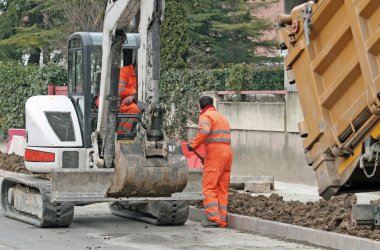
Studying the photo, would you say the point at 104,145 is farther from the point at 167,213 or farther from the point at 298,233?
the point at 298,233

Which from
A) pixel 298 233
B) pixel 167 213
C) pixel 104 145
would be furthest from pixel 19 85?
pixel 298 233

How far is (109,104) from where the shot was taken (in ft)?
46.0

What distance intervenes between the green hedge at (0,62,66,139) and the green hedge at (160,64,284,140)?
6310 mm

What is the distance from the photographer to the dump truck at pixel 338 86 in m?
8.95

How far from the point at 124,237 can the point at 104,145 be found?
1.52m

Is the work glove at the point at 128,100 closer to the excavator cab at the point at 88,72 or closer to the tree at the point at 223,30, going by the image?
the excavator cab at the point at 88,72

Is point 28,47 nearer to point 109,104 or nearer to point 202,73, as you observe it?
point 202,73

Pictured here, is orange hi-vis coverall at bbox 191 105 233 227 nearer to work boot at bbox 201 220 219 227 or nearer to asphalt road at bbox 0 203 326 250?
work boot at bbox 201 220 219 227

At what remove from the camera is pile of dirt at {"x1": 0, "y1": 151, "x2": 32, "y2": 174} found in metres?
21.2

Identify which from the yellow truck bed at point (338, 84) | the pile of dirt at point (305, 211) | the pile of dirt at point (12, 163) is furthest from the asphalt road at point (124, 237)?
the pile of dirt at point (12, 163)

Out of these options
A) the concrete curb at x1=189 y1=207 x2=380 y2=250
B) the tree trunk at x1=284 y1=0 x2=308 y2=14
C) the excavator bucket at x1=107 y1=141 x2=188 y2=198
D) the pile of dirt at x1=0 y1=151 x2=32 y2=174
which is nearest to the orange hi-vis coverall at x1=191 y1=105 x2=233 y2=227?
the concrete curb at x1=189 y1=207 x2=380 y2=250

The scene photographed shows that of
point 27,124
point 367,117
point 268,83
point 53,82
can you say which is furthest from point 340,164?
point 53,82

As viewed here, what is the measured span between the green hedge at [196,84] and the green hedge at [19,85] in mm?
6310

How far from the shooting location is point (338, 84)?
31.3 feet
